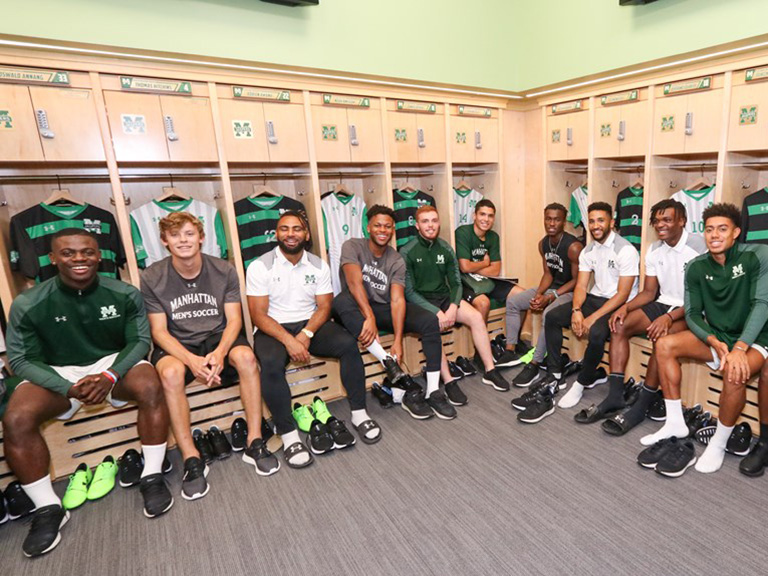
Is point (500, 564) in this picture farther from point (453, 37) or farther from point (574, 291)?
point (453, 37)

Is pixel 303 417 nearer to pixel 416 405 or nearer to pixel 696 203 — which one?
pixel 416 405

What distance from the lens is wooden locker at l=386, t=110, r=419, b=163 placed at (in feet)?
10.5

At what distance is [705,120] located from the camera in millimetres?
2674

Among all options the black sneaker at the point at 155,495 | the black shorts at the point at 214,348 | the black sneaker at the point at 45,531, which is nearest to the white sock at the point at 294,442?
the black shorts at the point at 214,348

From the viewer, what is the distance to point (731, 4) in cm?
248

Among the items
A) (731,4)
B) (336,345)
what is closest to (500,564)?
(336,345)

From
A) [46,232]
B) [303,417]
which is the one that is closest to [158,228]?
[46,232]

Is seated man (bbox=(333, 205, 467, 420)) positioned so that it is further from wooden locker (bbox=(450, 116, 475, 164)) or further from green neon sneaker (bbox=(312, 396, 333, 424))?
wooden locker (bbox=(450, 116, 475, 164))

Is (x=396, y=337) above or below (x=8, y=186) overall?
below

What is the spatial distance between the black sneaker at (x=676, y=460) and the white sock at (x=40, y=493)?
2.65 meters

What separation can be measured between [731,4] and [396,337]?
2669 mm

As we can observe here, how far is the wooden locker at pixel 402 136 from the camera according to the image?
321cm

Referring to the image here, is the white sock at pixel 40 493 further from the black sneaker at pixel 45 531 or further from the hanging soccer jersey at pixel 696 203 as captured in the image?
the hanging soccer jersey at pixel 696 203

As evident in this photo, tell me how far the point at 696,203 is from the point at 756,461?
64.8 inches
